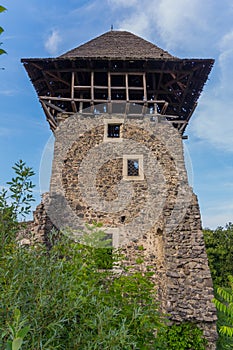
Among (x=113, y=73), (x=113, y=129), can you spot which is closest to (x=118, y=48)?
(x=113, y=73)

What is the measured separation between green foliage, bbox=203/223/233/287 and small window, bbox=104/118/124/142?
875 cm

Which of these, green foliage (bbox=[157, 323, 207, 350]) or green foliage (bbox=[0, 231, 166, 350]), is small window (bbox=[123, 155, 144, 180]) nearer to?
green foliage (bbox=[157, 323, 207, 350])

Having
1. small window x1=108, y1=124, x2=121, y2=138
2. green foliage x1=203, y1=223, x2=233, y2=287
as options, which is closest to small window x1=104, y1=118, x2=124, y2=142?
small window x1=108, y1=124, x2=121, y2=138

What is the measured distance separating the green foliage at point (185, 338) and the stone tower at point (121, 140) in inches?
65.5

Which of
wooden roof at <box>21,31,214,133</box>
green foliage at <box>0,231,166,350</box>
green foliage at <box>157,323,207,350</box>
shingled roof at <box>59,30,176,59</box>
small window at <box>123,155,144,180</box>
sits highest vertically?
shingled roof at <box>59,30,176,59</box>

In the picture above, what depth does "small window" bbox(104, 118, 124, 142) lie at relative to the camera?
9844mm

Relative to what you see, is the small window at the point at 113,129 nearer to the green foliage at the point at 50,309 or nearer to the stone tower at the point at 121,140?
the stone tower at the point at 121,140

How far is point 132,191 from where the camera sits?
918 cm

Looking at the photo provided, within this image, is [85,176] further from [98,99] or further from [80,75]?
[80,75]

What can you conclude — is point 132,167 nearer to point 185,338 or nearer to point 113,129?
point 113,129

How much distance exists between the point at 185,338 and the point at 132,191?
4.42 meters

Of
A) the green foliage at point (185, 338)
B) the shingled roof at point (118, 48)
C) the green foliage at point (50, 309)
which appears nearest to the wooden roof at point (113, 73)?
the shingled roof at point (118, 48)

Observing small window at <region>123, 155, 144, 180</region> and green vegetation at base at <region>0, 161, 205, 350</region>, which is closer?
green vegetation at base at <region>0, 161, 205, 350</region>

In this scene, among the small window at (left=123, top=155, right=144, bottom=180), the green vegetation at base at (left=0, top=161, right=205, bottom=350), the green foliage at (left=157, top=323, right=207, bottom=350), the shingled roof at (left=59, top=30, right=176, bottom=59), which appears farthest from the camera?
the shingled roof at (left=59, top=30, right=176, bottom=59)
